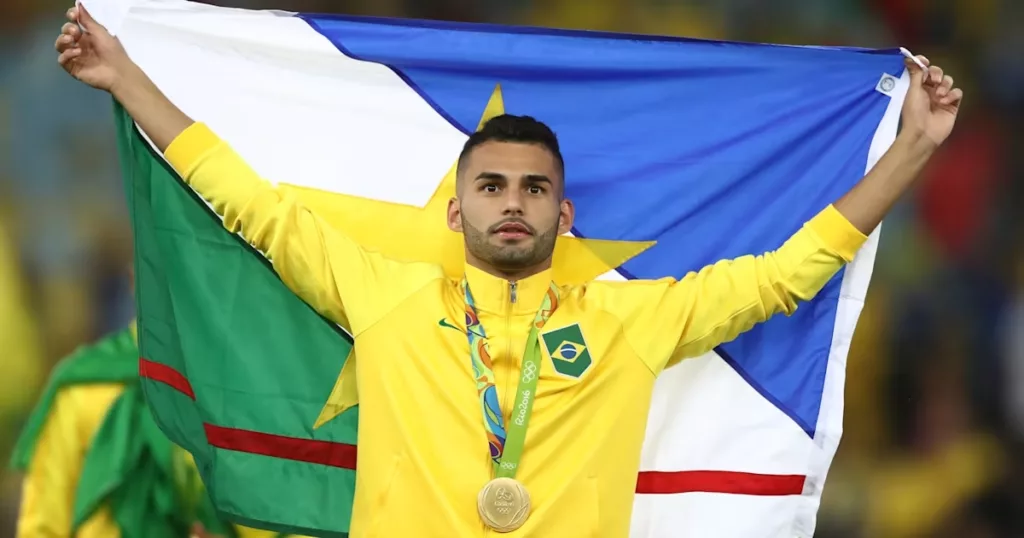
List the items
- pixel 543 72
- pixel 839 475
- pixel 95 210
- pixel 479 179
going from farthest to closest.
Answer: pixel 95 210 → pixel 839 475 → pixel 543 72 → pixel 479 179

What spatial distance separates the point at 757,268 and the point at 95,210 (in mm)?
4111

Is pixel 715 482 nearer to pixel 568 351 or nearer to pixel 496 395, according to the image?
pixel 568 351

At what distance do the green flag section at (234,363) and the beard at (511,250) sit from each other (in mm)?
485

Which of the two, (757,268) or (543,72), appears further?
(543,72)

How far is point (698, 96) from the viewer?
307 cm

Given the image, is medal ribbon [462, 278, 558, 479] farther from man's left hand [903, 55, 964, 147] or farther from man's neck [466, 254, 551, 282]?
man's left hand [903, 55, 964, 147]

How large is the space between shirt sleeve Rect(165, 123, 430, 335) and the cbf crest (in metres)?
0.32

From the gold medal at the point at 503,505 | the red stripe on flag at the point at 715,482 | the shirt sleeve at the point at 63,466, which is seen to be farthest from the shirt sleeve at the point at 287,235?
the shirt sleeve at the point at 63,466

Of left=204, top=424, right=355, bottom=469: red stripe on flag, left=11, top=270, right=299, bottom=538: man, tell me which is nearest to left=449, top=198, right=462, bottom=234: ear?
left=204, top=424, right=355, bottom=469: red stripe on flag

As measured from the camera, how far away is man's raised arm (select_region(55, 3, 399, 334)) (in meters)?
2.55

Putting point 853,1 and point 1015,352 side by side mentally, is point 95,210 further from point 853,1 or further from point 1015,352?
point 1015,352

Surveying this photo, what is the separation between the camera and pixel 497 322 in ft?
8.28

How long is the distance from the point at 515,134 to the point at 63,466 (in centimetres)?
208

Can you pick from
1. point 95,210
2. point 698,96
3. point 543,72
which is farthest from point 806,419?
point 95,210
